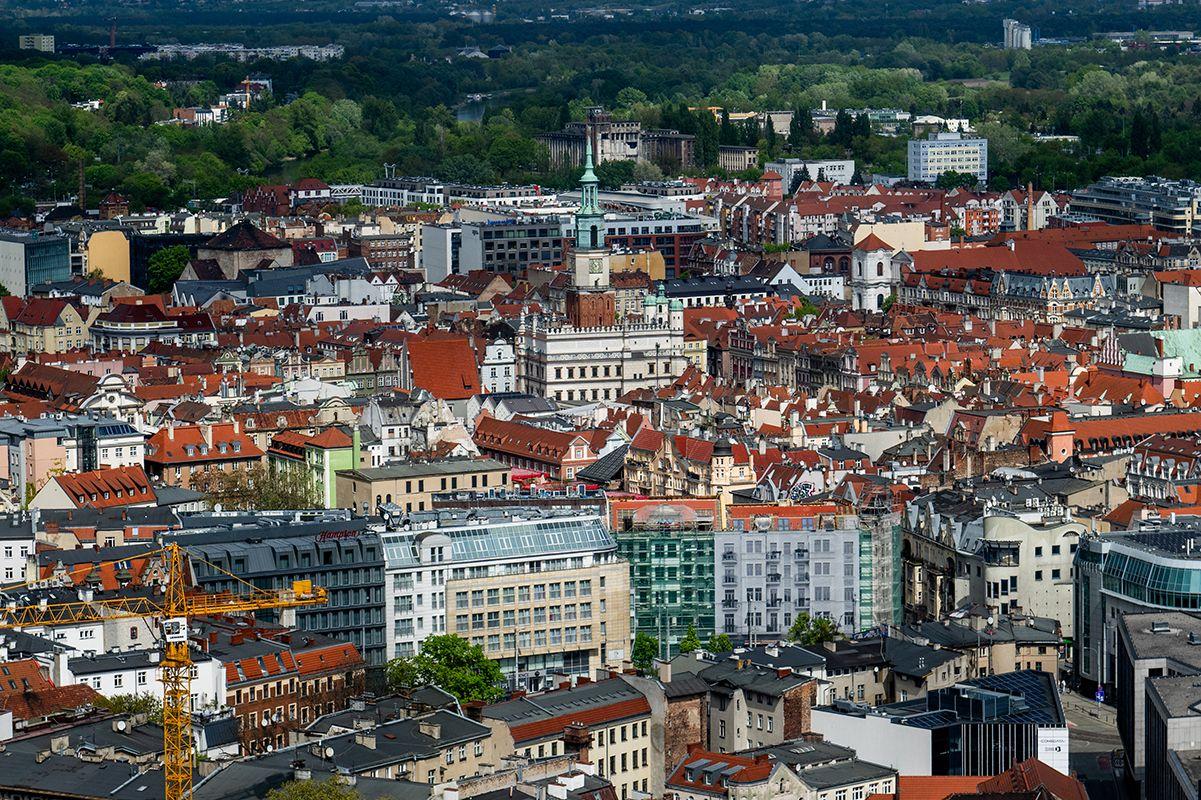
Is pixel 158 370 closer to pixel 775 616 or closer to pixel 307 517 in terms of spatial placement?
pixel 307 517

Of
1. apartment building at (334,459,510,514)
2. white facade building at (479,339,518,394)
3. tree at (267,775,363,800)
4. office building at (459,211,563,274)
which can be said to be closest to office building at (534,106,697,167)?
office building at (459,211,563,274)

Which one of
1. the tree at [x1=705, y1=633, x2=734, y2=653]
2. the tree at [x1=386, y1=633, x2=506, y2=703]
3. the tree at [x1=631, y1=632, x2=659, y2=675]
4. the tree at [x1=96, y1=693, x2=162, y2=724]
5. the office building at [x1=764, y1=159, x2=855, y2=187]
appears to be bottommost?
the tree at [x1=631, y1=632, x2=659, y2=675]

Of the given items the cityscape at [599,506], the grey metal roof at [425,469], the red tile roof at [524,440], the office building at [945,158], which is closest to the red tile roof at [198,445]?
the cityscape at [599,506]

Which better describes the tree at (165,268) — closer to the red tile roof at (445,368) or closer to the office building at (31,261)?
the office building at (31,261)

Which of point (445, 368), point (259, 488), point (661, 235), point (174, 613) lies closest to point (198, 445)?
point (259, 488)

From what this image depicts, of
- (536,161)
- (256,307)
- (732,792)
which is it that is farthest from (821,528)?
(536,161)

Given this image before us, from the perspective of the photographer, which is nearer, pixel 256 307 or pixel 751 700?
pixel 751 700

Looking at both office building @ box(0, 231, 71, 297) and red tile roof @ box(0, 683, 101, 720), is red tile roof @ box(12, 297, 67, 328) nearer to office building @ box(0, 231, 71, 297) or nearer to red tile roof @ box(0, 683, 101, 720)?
office building @ box(0, 231, 71, 297)
